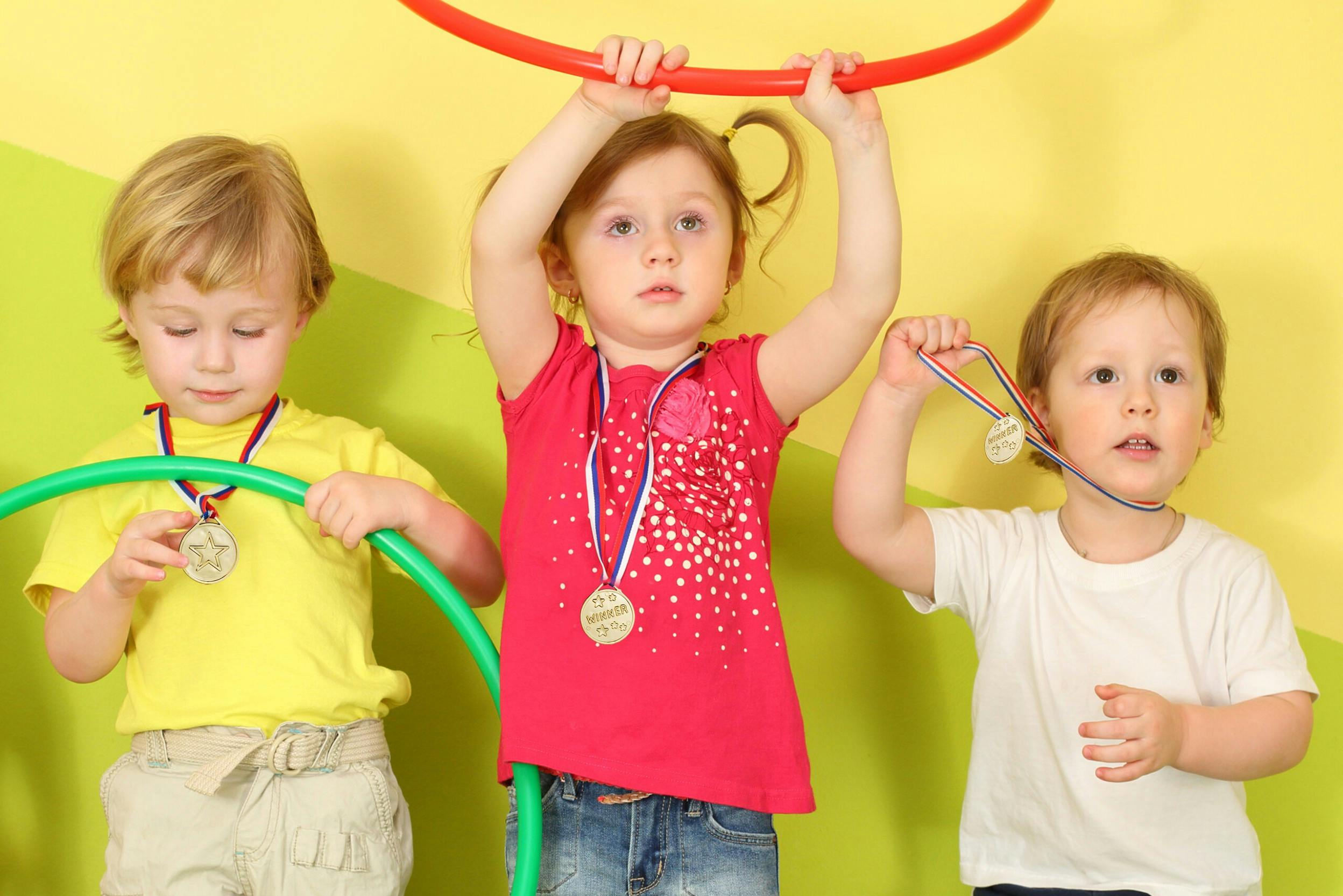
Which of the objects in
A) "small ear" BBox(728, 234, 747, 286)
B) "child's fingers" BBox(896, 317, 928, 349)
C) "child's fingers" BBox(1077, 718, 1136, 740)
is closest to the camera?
"child's fingers" BBox(1077, 718, 1136, 740)

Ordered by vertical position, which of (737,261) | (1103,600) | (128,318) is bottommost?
(1103,600)

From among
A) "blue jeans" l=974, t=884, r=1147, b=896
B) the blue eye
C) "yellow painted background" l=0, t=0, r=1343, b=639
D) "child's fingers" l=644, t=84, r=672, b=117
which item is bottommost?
"blue jeans" l=974, t=884, r=1147, b=896

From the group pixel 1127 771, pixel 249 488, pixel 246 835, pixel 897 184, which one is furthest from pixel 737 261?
pixel 246 835

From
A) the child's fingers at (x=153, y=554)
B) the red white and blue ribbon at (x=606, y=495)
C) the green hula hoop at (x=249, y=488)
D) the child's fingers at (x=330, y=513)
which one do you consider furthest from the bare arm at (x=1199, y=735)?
the child's fingers at (x=153, y=554)

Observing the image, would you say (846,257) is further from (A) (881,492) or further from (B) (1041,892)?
(B) (1041,892)

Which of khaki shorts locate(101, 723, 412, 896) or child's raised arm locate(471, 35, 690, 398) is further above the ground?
child's raised arm locate(471, 35, 690, 398)

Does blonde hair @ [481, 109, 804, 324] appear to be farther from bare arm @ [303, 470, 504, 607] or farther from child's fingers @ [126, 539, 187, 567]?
child's fingers @ [126, 539, 187, 567]

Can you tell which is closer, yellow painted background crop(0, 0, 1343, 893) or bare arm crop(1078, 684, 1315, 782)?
bare arm crop(1078, 684, 1315, 782)

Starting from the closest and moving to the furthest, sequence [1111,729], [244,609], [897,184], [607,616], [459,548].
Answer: [1111,729], [607,616], [244,609], [459,548], [897,184]

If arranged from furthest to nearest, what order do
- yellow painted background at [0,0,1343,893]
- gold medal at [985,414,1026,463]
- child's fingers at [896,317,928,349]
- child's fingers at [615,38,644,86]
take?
1. yellow painted background at [0,0,1343,893]
2. child's fingers at [896,317,928,349]
3. gold medal at [985,414,1026,463]
4. child's fingers at [615,38,644,86]

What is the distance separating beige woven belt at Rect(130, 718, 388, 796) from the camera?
157 centimetres

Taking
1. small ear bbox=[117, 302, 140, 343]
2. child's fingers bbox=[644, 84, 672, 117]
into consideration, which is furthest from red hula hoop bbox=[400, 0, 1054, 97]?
small ear bbox=[117, 302, 140, 343]

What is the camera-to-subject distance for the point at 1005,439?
162cm

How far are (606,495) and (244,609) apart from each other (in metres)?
0.48
